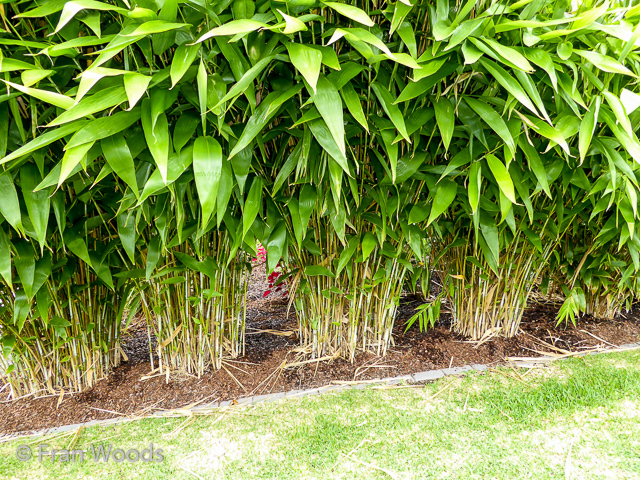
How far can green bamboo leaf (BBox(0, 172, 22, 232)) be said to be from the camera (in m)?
0.67

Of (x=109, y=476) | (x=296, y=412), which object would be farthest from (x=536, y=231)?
(x=109, y=476)

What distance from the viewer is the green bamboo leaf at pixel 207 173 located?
630 mm

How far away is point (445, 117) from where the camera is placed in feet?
2.48

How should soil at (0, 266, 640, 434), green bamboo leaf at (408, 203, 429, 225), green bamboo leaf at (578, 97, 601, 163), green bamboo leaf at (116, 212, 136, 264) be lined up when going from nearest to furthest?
1. green bamboo leaf at (578, 97, 601, 163)
2. green bamboo leaf at (116, 212, 136, 264)
3. green bamboo leaf at (408, 203, 429, 225)
4. soil at (0, 266, 640, 434)

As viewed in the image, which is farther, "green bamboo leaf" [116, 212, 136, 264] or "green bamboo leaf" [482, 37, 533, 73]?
"green bamboo leaf" [116, 212, 136, 264]

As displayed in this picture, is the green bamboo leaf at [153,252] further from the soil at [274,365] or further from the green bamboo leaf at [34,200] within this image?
the soil at [274,365]

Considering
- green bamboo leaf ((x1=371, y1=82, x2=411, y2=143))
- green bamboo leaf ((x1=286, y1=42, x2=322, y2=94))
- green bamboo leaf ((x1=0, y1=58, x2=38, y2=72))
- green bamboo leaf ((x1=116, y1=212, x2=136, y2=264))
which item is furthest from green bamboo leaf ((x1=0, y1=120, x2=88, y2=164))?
green bamboo leaf ((x1=371, y1=82, x2=411, y2=143))

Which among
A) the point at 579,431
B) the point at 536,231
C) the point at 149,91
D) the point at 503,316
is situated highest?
the point at 149,91

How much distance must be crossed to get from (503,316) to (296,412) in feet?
2.86

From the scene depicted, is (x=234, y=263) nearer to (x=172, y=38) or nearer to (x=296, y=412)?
(x=296, y=412)

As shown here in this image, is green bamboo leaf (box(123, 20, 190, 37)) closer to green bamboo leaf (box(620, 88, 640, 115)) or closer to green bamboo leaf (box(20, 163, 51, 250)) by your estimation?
green bamboo leaf (box(20, 163, 51, 250))

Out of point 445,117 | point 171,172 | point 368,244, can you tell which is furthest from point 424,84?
point 171,172

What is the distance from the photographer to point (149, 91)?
2.19 feet

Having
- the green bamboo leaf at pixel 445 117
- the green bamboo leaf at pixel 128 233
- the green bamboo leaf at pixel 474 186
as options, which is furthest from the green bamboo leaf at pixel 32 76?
the green bamboo leaf at pixel 474 186
